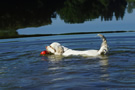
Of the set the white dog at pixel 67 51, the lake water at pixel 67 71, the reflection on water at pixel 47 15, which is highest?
the reflection on water at pixel 47 15

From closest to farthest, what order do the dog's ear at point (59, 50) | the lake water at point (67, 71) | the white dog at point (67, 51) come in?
the lake water at point (67, 71) → the white dog at point (67, 51) → the dog's ear at point (59, 50)

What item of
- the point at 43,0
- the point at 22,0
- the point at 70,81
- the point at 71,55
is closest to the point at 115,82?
the point at 70,81

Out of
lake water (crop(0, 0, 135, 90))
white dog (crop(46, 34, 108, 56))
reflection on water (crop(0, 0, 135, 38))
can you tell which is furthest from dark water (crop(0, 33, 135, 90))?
reflection on water (crop(0, 0, 135, 38))

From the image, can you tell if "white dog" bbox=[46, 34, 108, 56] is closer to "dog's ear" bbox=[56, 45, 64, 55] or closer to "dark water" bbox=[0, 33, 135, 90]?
"dog's ear" bbox=[56, 45, 64, 55]

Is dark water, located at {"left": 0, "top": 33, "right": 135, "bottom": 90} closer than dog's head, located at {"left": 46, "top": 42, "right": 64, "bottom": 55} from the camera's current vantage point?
Yes

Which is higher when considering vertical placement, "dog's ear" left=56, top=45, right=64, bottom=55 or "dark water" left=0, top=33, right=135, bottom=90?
"dog's ear" left=56, top=45, right=64, bottom=55

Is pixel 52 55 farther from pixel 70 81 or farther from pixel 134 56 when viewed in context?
pixel 70 81

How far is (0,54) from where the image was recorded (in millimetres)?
14453

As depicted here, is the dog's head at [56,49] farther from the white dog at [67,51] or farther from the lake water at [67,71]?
the lake water at [67,71]

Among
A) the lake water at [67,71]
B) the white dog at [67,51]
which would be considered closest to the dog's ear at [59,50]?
the white dog at [67,51]

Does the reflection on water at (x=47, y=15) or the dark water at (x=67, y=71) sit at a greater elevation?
the reflection on water at (x=47, y=15)

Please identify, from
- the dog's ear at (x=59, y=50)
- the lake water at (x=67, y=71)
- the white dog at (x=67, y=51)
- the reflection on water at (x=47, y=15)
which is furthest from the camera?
the reflection on water at (x=47, y=15)

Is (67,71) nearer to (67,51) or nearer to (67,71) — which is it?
(67,71)

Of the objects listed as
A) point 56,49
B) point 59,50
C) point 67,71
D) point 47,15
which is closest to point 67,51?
point 59,50
